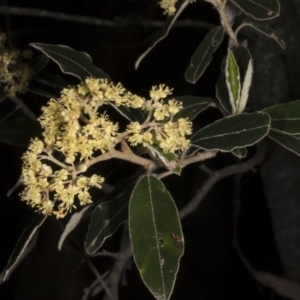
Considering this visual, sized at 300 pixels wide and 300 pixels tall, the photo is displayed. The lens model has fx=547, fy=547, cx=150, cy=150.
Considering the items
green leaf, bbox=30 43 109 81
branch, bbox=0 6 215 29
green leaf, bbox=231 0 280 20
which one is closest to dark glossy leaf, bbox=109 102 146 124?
green leaf, bbox=30 43 109 81

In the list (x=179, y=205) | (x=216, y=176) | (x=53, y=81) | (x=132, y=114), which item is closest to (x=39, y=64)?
(x=53, y=81)

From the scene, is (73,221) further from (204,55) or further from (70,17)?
(70,17)

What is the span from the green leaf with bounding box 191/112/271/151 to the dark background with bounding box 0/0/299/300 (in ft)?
2.46

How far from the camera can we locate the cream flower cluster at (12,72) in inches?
47.1

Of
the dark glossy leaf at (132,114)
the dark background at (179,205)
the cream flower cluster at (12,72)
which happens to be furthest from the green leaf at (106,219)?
the dark background at (179,205)

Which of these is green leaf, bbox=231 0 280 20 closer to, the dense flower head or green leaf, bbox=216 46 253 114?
green leaf, bbox=216 46 253 114

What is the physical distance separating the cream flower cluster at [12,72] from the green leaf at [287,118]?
570 mm

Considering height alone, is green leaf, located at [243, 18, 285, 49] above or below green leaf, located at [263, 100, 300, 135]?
above

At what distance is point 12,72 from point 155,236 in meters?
0.60

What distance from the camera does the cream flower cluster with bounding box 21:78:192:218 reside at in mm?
817

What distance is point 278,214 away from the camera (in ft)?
4.33

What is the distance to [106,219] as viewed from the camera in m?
1.04

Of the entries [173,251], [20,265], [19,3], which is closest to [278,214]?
[173,251]

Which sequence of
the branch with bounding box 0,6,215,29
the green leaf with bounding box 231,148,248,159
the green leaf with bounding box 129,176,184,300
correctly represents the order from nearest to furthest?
the green leaf with bounding box 129,176,184,300, the green leaf with bounding box 231,148,248,159, the branch with bounding box 0,6,215,29
